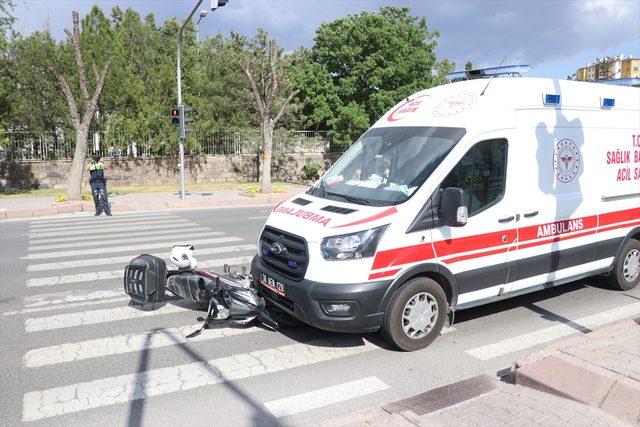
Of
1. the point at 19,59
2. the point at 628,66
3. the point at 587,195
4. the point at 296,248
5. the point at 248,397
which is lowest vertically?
the point at 248,397

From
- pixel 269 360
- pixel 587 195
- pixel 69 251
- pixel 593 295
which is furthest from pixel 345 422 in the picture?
pixel 69 251

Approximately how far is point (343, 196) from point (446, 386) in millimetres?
2068

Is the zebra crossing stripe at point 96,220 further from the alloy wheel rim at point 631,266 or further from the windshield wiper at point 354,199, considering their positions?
the alloy wheel rim at point 631,266

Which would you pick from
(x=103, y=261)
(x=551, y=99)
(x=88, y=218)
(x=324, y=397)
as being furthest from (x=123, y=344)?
(x=88, y=218)

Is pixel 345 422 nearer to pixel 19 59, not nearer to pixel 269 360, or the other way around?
pixel 269 360

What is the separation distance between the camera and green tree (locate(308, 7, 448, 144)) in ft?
96.5

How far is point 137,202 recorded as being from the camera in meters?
18.5

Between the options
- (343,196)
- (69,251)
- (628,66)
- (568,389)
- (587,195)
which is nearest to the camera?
(568,389)

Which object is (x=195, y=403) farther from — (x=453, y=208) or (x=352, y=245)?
(x=453, y=208)

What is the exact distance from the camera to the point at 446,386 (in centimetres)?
414

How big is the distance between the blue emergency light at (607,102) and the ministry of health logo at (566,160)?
818mm

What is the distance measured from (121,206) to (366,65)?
1746 centimetres

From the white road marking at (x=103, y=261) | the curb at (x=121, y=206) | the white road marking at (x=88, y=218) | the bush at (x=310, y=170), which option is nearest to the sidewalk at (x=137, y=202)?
the curb at (x=121, y=206)

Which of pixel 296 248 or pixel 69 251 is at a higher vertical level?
pixel 296 248
